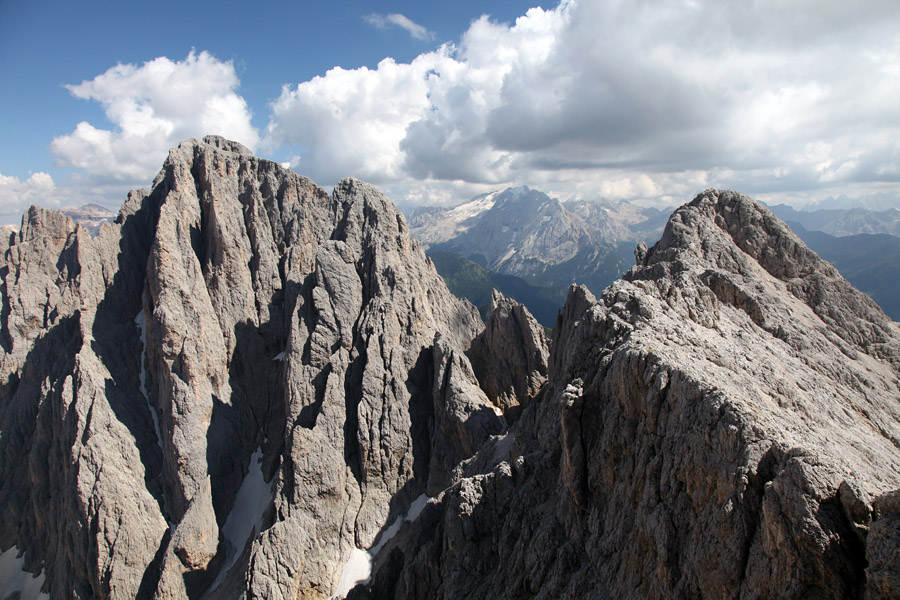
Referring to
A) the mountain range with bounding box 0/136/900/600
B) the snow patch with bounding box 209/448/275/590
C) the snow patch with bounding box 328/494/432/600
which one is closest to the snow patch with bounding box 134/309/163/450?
the mountain range with bounding box 0/136/900/600

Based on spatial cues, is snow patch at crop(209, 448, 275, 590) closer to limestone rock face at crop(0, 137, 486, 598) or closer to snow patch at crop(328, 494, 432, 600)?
limestone rock face at crop(0, 137, 486, 598)

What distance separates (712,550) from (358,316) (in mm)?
53484

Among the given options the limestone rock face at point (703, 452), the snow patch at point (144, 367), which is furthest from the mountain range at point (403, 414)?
the snow patch at point (144, 367)

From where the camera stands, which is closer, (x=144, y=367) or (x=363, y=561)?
(x=363, y=561)

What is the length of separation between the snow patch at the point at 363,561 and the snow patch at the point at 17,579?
136 ft

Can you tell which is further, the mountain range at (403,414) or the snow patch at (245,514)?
the snow patch at (245,514)

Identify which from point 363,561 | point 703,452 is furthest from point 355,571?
point 703,452

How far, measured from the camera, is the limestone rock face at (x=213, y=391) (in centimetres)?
4925

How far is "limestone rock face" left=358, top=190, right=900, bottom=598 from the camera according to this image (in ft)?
44.8

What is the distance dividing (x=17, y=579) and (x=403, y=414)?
5675cm

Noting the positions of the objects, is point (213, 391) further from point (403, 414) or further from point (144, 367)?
point (403, 414)

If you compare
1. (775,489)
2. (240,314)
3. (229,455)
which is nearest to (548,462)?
(775,489)

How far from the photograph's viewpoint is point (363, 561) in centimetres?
4756

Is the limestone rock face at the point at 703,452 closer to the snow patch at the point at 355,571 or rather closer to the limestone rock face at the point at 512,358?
the snow patch at the point at 355,571
